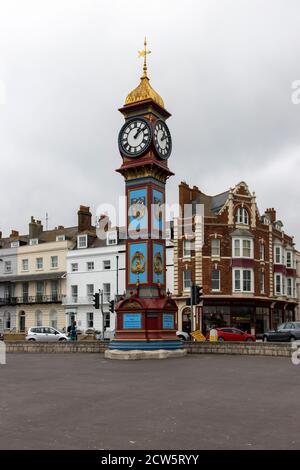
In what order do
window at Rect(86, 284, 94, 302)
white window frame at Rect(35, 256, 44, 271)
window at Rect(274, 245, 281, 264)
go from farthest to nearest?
1. white window frame at Rect(35, 256, 44, 271)
2. window at Rect(86, 284, 94, 302)
3. window at Rect(274, 245, 281, 264)

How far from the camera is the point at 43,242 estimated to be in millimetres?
58438

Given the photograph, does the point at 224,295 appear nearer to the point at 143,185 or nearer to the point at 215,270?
the point at 215,270

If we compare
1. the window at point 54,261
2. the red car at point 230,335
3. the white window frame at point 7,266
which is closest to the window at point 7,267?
the white window frame at point 7,266

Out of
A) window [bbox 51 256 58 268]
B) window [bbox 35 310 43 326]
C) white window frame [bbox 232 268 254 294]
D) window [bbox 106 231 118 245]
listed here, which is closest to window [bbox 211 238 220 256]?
white window frame [bbox 232 268 254 294]

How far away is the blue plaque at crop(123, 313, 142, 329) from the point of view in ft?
77.2

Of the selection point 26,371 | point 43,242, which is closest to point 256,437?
point 26,371

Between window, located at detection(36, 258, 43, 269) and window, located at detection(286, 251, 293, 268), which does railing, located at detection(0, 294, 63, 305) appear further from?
window, located at detection(286, 251, 293, 268)

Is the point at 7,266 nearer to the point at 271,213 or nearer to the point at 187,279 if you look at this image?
the point at 187,279

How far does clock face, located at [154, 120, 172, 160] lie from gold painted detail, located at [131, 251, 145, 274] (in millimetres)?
5067

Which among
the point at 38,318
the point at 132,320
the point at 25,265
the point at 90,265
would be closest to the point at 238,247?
→ the point at 90,265

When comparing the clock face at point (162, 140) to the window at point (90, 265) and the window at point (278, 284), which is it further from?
the window at point (90, 265)

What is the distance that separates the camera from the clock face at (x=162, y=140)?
2561 centimetres

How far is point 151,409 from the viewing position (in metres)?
9.81

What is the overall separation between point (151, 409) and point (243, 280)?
3770 cm
